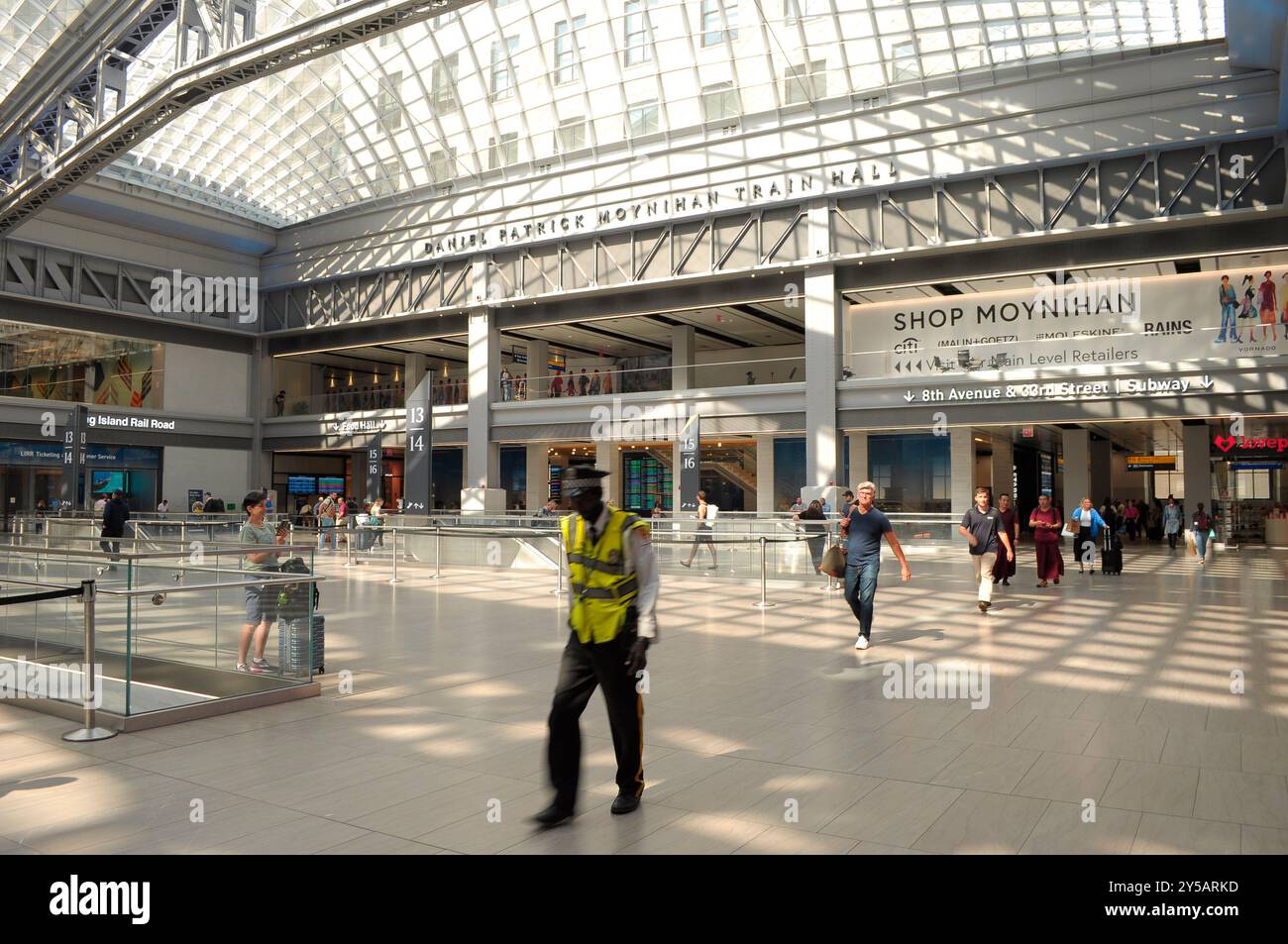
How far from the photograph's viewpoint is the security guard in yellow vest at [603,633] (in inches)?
181

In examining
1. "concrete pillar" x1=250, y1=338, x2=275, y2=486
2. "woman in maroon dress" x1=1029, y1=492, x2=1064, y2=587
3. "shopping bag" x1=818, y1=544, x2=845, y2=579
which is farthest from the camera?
"concrete pillar" x1=250, y1=338, x2=275, y2=486

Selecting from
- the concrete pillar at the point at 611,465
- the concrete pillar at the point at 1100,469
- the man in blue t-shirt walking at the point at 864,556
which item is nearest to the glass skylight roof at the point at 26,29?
the concrete pillar at the point at 611,465

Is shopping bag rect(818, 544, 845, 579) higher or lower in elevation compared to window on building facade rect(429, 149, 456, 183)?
lower

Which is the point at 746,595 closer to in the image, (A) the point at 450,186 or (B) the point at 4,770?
(B) the point at 4,770

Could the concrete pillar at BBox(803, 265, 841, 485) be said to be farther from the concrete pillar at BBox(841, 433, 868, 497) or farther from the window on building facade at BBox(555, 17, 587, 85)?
the window on building facade at BBox(555, 17, 587, 85)

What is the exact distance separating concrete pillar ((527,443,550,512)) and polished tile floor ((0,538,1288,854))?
96.9ft

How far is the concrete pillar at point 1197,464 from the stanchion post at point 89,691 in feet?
105

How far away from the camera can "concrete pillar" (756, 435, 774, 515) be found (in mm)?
37438

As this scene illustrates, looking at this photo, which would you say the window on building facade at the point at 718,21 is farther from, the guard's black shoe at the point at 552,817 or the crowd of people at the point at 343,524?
the guard's black shoe at the point at 552,817

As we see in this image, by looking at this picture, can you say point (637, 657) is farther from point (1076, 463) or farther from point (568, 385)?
point (1076, 463)

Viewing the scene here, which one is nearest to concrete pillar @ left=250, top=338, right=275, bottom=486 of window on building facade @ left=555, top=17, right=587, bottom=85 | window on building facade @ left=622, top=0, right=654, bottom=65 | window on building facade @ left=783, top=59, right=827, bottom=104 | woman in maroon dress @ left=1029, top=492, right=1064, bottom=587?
window on building facade @ left=555, top=17, right=587, bottom=85

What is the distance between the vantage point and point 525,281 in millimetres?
32938

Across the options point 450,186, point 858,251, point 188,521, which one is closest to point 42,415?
point 188,521

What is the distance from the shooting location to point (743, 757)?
5.82 metres
